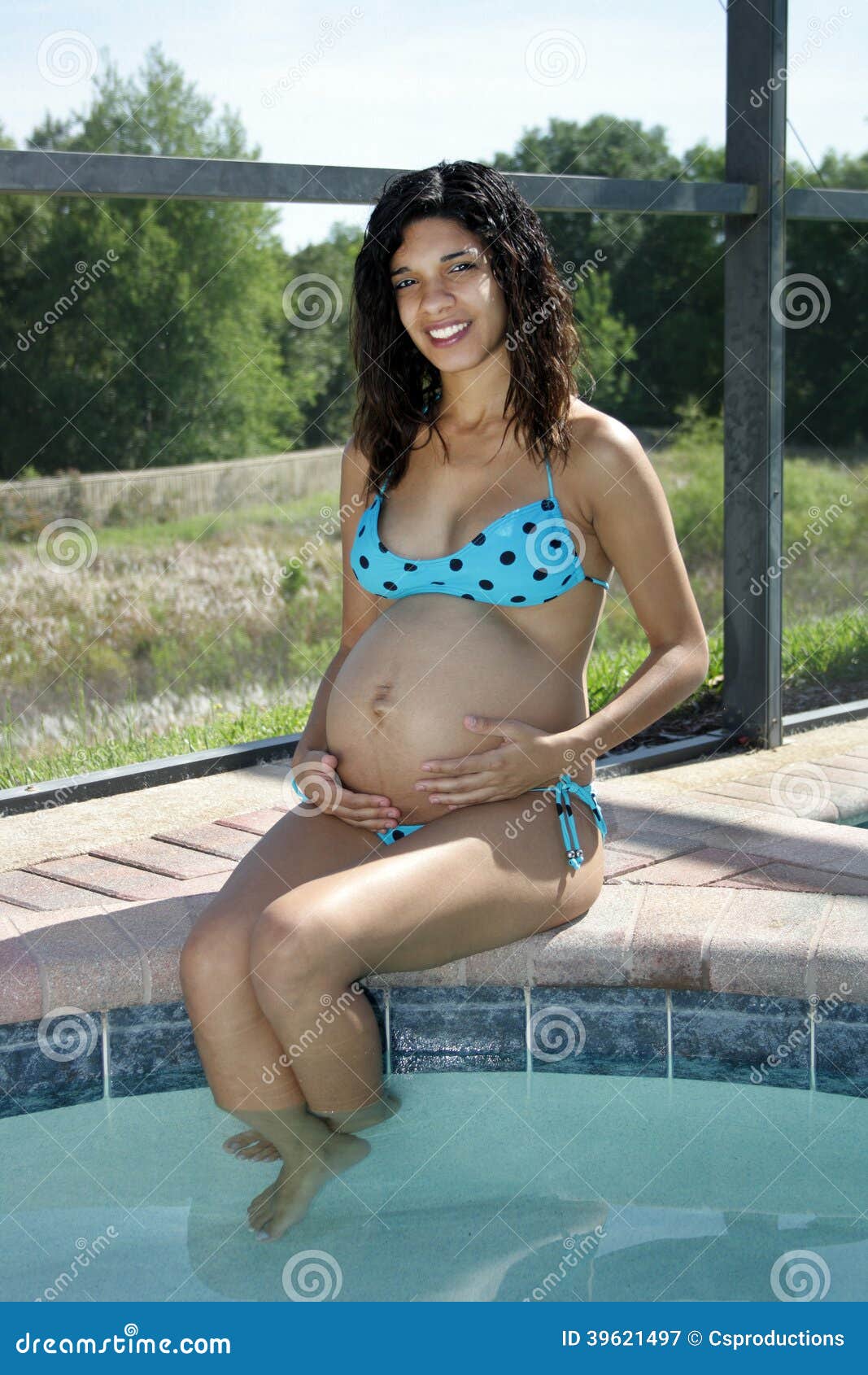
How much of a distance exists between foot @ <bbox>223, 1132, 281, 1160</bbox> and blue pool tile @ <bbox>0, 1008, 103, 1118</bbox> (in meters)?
0.31

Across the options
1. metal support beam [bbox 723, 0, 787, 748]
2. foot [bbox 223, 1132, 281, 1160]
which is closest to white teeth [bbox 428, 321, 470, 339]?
foot [bbox 223, 1132, 281, 1160]

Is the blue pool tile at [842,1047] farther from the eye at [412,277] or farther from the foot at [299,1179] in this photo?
the eye at [412,277]

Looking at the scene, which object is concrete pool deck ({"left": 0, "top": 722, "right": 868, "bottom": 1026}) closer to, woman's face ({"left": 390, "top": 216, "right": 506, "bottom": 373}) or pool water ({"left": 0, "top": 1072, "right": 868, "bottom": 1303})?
pool water ({"left": 0, "top": 1072, "right": 868, "bottom": 1303})

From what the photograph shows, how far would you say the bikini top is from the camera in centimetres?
236

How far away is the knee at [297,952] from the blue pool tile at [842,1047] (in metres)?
0.85

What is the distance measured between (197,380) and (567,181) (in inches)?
723

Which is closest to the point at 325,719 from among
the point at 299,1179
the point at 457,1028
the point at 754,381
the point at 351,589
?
the point at 351,589

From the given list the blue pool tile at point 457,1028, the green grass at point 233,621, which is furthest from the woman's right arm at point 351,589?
the green grass at point 233,621

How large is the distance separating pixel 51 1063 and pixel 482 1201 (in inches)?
31.0

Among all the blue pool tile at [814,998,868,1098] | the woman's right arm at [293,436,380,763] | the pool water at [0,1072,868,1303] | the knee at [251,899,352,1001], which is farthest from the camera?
the woman's right arm at [293,436,380,763]

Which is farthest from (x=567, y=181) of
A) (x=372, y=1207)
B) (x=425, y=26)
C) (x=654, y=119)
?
(x=654, y=119)

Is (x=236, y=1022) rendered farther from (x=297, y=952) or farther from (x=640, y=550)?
(x=640, y=550)

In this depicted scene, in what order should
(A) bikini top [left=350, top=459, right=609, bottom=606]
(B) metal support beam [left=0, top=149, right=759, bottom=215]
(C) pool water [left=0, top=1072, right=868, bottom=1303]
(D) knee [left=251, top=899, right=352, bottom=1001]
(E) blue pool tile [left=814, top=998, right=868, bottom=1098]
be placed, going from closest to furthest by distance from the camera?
(C) pool water [left=0, top=1072, right=868, bottom=1303] → (D) knee [left=251, top=899, right=352, bottom=1001] → (E) blue pool tile [left=814, top=998, right=868, bottom=1098] → (A) bikini top [left=350, top=459, right=609, bottom=606] → (B) metal support beam [left=0, top=149, right=759, bottom=215]

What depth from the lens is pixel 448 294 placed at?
94.0 inches
